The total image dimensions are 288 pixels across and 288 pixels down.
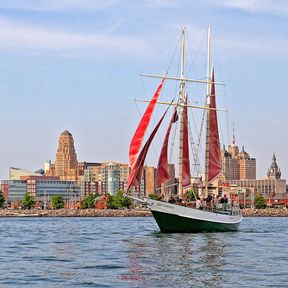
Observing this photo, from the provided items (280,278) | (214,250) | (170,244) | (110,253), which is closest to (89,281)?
(280,278)

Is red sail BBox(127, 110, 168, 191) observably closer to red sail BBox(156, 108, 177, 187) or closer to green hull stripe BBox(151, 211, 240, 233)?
red sail BBox(156, 108, 177, 187)

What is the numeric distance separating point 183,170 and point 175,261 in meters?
33.1

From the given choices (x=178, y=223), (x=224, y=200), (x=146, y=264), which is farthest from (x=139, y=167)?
(x=146, y=264)

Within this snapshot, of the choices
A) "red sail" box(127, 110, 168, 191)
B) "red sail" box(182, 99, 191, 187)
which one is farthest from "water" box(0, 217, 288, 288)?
"red sail" box(182, 99, 191, 187)

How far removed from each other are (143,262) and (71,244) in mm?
17269

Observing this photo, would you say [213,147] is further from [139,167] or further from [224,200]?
[139,167]

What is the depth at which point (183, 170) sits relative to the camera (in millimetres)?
76625

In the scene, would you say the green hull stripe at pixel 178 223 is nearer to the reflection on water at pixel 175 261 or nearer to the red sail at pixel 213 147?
the reflection on water at pixel 175 261

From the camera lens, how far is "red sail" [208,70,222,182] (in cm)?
8006

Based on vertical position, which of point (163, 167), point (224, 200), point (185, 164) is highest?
point (185, 164)

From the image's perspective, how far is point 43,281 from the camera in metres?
35.8

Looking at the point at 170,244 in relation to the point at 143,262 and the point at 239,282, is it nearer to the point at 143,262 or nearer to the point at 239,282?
the point at 143,262

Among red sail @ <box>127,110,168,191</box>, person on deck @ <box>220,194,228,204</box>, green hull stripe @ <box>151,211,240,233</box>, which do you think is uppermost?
red sail @ <box>127,110,168,191</box>

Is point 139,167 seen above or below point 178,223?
above
